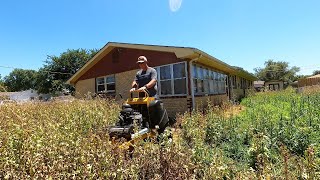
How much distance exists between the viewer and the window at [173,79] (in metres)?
12.2

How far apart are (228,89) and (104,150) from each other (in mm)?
20342

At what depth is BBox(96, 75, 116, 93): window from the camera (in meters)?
16.6

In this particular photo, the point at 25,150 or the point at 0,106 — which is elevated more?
the point at 0,106

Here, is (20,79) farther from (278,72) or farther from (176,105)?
(278,72)

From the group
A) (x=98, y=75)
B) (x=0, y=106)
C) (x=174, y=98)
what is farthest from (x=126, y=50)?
(x=0, y=106)

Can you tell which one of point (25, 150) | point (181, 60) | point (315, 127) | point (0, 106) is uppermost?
point (181, 60)

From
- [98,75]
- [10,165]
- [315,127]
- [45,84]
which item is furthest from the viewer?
[45,84]

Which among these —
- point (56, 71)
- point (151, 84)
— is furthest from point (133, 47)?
point (56, 71)

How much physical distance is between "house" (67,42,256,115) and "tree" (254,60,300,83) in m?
54.4

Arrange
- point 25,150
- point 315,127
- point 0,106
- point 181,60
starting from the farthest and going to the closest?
point 181,60
point 315,127
point 0,106
point 25,150

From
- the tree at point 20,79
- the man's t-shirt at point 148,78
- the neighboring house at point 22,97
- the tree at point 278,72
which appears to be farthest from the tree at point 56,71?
the tree at point 278,72

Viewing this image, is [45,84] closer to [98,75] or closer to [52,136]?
[98,75]

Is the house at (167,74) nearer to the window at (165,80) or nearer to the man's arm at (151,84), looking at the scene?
the window at (165,80)

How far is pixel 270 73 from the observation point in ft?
225
